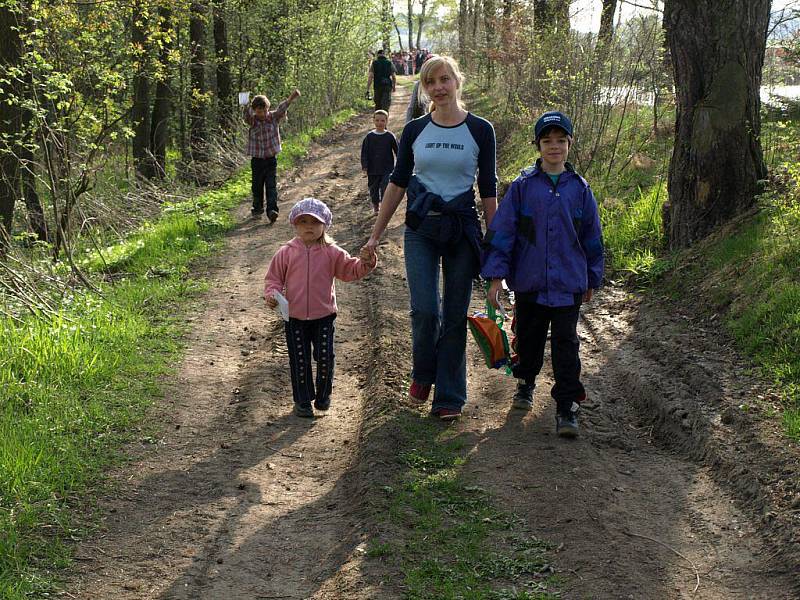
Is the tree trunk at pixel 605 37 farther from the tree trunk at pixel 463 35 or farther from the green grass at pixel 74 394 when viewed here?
the tree trunk at pixel 463 35

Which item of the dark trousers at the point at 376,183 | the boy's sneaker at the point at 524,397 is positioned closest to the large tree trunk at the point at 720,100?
the boy's sneaker at the point at 524,397

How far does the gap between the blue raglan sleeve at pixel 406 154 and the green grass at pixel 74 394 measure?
8.21ft

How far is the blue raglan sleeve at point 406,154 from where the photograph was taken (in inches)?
224

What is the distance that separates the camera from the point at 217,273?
10.7 meters

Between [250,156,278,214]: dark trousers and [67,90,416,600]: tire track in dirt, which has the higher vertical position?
[250,156,278,214]: dark trousers

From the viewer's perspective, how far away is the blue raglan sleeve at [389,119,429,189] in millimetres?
5680

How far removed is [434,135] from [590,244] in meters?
1.23

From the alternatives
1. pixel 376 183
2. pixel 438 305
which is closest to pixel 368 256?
pixel 438 305

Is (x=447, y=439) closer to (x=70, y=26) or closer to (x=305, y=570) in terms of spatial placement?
(x=305, y=570)

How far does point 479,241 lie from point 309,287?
1.35 meters

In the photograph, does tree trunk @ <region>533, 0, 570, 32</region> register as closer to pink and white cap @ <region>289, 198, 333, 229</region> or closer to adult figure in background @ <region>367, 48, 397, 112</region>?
adult figure in background @ <region>367, 48, 397, 112</region>

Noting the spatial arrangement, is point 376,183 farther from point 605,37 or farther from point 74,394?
point 74,394

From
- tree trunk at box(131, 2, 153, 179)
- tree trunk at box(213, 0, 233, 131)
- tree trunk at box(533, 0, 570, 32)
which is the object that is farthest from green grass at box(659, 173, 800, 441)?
tree trunk at box(213, 0, 233, 131)

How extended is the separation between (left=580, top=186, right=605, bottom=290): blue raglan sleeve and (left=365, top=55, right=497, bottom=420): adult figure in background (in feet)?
2.00
